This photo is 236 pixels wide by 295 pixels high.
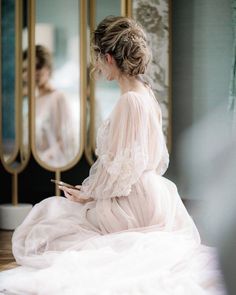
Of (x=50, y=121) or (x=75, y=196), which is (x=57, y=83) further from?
(x=75, y=196)

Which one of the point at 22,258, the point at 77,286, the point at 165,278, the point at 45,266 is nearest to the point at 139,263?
the point at 165,278

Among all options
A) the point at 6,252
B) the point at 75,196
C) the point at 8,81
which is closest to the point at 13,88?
the point at 8,81

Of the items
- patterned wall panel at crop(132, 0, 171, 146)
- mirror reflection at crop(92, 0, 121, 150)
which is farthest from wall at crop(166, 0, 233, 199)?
mirror reflection at crop(92, 0, 121, 150)

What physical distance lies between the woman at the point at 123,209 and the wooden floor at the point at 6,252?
1.22 feet

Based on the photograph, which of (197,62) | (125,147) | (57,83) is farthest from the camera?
(197,62)

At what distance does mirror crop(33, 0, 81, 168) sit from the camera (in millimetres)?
3777

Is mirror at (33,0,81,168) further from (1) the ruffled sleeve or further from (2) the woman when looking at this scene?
(1) the ruffled sleeve

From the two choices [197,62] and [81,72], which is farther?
[197,62]

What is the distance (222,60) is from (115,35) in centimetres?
201

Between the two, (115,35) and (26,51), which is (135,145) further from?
(26,51)

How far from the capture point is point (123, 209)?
219 centimetres

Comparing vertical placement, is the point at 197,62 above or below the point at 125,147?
→ above

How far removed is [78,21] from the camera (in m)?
3.79

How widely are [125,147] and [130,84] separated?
253 mm
